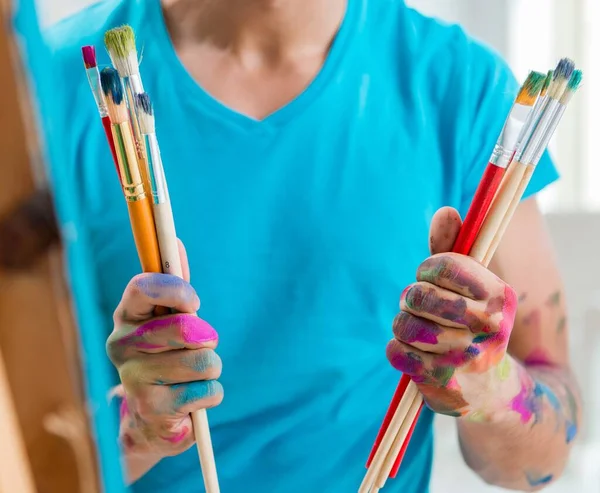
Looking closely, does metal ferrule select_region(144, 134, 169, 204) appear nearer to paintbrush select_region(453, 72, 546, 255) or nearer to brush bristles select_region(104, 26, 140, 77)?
brush bristles select_region(104, 26, 140, 77)

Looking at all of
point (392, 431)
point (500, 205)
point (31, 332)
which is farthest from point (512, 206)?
point (31, 332)

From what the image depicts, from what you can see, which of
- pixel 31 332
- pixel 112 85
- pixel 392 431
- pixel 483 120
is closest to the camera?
pixel 31 332

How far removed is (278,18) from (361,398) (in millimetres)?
273

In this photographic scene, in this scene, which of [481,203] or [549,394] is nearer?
[481,203]

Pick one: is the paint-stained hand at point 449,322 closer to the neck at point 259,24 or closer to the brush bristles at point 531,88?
the brush bristles at point 531,88

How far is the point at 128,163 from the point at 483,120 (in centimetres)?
28

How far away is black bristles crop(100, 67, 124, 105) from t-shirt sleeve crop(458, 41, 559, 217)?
280 millimetres

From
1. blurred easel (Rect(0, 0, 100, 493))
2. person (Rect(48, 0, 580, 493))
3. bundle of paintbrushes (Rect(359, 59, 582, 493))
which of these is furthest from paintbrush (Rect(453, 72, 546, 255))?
blurred easel (Rect(0, 0, 100, 493))

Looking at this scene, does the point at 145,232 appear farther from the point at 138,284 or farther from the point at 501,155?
the point at 501,155

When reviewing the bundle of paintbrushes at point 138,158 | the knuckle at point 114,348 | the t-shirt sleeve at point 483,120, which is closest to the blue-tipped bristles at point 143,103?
the bundle of paintbrushes at point 138,158

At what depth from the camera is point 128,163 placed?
0.29m

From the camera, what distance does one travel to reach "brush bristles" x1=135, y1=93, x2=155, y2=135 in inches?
11.7

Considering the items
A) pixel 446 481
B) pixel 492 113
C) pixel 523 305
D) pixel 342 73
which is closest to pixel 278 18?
pixel 342 73

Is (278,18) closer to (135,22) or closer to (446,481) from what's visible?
(135,22)
